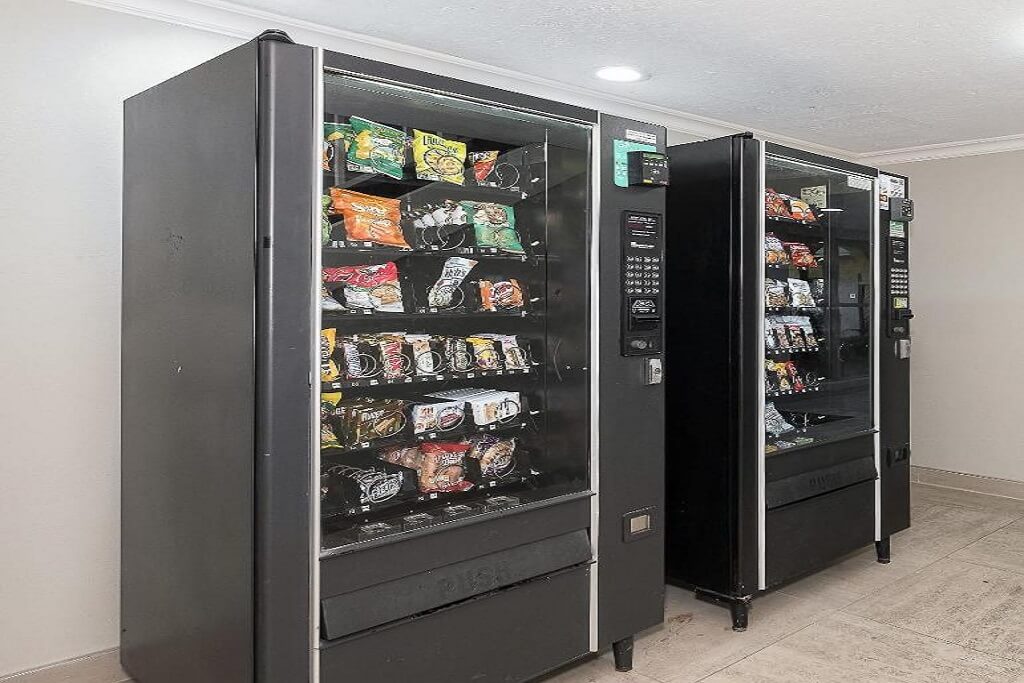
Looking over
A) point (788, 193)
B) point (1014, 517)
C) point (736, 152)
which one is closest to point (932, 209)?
point (1014, 517)

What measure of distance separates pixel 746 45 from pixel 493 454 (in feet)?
6.20

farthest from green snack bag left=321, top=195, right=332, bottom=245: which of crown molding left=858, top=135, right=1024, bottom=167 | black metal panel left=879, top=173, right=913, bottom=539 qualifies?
crown molding left=858, top=135, right=1024, bottom=167

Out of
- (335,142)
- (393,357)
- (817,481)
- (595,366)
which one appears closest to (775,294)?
(817,481)

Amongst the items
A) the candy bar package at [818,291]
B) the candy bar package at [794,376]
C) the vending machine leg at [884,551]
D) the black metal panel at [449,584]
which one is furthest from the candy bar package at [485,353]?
the vending machine leg at [884,551]

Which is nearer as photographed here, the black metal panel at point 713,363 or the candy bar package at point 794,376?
the black metal panel at point 713,363

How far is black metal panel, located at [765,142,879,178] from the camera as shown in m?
3.09

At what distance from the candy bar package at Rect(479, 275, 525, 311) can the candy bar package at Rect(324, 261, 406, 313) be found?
29 cm

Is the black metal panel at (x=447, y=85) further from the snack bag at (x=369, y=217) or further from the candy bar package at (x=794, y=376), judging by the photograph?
the candy bar package at (x=794, y=376)

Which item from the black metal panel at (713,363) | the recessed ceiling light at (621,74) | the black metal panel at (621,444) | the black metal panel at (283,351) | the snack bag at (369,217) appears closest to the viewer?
the black metal panel at (283,351)

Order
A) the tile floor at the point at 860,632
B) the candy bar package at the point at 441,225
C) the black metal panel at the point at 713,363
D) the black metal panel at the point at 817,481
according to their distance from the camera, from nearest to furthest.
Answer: the candy bar package at the point at 441,225 → the tile floor at the point at 860,632 → the black metal panel at the point at 713,363 → the black metal panel at the point at 817,481

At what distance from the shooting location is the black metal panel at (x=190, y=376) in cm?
192

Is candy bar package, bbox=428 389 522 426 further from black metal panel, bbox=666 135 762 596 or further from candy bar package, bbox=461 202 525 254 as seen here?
black metal panel, bbox=666 135 762 596

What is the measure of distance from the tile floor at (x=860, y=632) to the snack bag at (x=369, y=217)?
149 centimetres

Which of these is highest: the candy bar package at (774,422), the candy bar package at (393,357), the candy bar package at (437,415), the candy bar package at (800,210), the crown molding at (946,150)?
the crown molding at (946,150)
